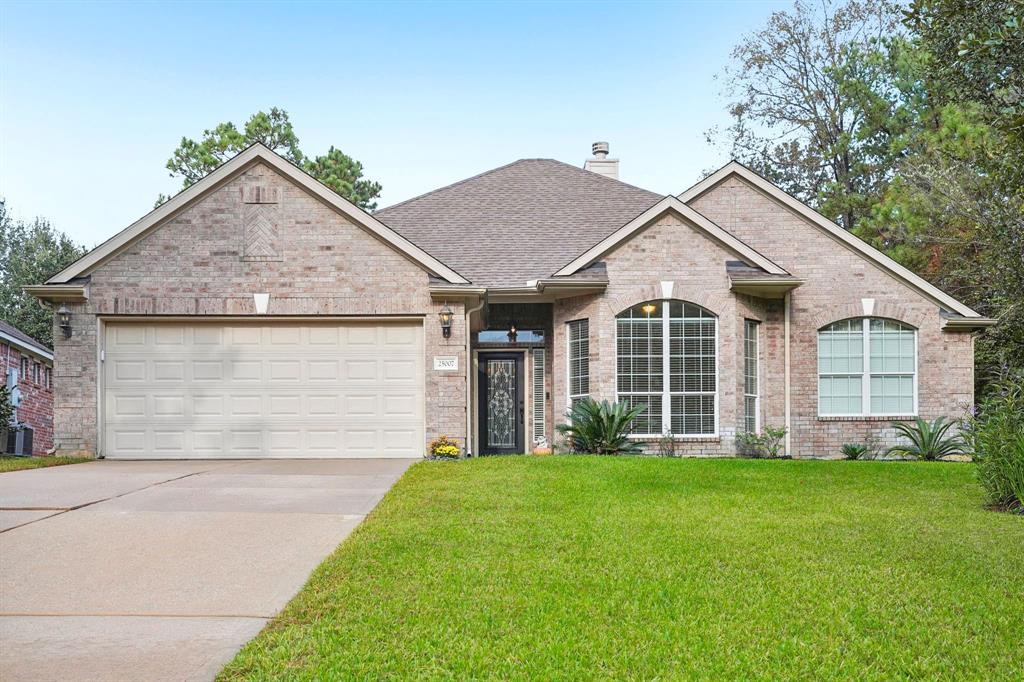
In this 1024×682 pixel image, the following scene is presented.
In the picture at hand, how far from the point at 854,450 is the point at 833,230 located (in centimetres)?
429

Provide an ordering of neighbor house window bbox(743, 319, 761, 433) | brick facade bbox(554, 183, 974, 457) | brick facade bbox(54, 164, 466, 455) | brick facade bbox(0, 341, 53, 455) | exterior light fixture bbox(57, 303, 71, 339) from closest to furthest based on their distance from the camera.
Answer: exterior light fixture bbox(57, 303, 71, 339) < brick facade bbox(54, 164, 466, 455) < brick facade bbox(554, 183, 974, 457) < neighbor house window bbox(743, 319, 761, 433) < brick facade bbox(0, 341, 53, 455)

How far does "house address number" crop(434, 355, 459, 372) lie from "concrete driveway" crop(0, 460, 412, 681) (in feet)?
9.99

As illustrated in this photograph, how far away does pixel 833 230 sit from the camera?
50.8 ft

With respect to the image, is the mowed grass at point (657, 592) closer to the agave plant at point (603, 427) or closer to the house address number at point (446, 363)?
the agave plant at point (603, 427)

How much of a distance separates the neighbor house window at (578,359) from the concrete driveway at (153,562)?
495cm

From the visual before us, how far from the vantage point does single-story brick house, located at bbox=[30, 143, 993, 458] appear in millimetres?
13188

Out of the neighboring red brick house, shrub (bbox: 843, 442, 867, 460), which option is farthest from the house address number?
the neighboring red brick house

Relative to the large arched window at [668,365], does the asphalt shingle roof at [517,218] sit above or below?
above

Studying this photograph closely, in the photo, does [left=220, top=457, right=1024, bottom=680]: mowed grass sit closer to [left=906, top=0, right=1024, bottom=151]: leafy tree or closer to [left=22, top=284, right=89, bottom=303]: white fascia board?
[left=906, top=0, right=1024, bottom=151]: leafy tree

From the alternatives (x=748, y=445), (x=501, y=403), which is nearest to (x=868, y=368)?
(x=748, y=445)

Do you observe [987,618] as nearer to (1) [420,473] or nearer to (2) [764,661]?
(2) [764,661]

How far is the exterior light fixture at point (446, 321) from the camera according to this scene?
13172mm

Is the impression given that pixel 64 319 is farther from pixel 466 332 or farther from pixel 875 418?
pixel 875 418

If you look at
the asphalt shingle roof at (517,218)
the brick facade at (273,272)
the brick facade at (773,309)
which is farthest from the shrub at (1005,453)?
the asphalt shingle roof at (517,218)
